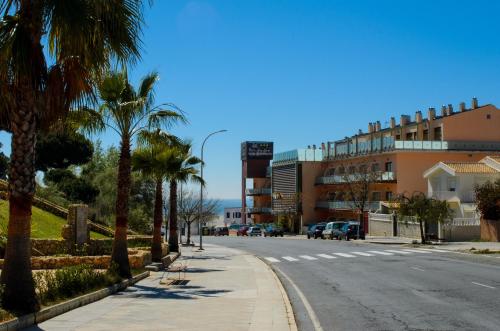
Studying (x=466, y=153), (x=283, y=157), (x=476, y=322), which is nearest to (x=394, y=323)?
(x=476, y=322)

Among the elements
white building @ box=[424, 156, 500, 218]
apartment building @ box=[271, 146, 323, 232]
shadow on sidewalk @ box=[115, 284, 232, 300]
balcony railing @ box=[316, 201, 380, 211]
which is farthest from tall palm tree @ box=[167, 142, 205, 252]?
apartment building @ box=[271, 146, 323, 232]

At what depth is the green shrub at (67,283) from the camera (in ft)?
43.5

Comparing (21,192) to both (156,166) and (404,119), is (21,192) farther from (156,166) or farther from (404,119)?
(404,119)

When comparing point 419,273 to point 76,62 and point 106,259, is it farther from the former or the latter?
point 76,62

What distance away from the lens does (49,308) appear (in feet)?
38.8

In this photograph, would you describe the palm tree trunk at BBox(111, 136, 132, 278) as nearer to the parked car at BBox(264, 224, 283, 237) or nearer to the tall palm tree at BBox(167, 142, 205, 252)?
the tall palm tree at BBox(167, 142, 205, 252)

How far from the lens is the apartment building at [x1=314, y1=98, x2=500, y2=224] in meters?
70.8

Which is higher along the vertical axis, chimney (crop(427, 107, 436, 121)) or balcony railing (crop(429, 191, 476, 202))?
chimney (crop(427, 107, 436, 121))

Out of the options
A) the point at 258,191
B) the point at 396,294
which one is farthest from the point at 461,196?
the point at 258,191

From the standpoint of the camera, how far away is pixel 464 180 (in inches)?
2217

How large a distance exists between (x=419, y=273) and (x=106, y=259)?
11.3m

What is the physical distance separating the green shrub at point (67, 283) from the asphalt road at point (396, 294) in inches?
196

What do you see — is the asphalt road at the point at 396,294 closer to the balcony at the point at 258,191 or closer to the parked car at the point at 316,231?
the parked car at the point at 316,231

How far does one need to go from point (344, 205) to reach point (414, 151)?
12043 mm
